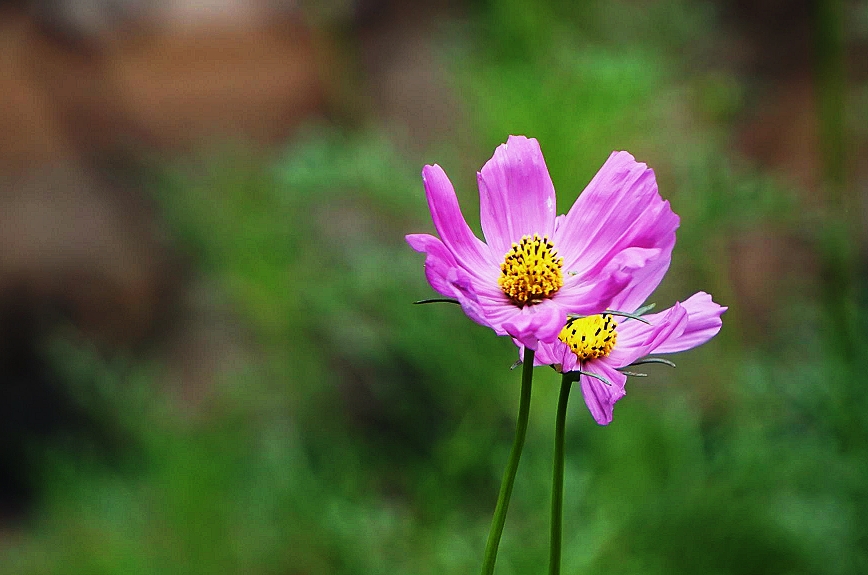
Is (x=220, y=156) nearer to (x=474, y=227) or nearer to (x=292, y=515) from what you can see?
(x=474, y=227)

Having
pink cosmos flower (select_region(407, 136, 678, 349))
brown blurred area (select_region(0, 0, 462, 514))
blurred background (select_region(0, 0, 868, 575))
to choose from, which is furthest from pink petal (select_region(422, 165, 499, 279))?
brown blurred area (select_region(0, 0, 462, 514))


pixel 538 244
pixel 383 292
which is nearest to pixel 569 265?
pixel 538 244

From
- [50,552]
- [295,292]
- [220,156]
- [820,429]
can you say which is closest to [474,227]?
[295,292]

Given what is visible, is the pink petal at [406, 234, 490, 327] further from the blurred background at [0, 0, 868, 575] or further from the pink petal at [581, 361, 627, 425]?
the blurred background at [0, 0, 868, 575]

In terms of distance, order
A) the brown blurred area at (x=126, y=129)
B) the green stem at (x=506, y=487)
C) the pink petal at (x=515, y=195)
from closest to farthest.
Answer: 1. the green stem at (x=506, y=487)
2. the pink petal at (x=515, y=195)
3. the brown blurred area at (x=126, y=129)

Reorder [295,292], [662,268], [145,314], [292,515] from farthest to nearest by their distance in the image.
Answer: [145,314], [295,292], [292,515], [662,268]

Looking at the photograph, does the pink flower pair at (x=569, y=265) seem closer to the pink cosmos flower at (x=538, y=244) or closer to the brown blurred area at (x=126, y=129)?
the pink cosmos flower at (x=538, y=244)

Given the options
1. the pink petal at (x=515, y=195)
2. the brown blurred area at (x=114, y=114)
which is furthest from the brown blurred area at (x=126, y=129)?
the pink petal at (x=515, y=195)
